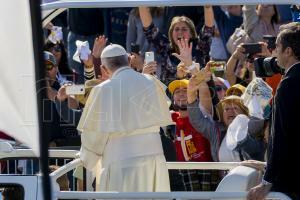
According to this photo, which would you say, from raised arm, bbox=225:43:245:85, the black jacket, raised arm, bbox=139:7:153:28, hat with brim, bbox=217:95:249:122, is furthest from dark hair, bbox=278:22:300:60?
raised arm, bbox=139:7:153:28

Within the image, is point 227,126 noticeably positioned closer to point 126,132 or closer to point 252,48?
point 252,48

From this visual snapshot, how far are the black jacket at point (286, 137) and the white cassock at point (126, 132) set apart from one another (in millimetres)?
1211

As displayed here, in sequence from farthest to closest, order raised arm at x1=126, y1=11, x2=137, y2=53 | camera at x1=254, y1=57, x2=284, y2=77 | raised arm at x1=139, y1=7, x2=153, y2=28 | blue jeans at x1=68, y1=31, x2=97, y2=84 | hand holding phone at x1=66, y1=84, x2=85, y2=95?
raised arm at x1=126, y1=11, x2=137, y2=53 < raised arm at x1=139, y1=7, x2=153, y2=28 < blue jeans at x1=68, y1=31, x2=97, y2=84 < hand holding phone at x1=66, y1=84, x2=85, y2=95 < camera at x1=254, y1=57, x2=284, y2=77

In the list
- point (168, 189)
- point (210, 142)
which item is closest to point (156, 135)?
point (168, 189)

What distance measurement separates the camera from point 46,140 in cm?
241

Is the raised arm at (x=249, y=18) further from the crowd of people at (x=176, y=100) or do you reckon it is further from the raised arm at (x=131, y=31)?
the raised arm at (x=131, y=31)

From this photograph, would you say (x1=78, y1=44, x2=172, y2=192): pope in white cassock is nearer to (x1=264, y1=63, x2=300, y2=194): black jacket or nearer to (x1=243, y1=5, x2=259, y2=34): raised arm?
(x1=264, y1=63, x2=300, y2=194): black jacket

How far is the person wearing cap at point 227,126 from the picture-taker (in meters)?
6.26

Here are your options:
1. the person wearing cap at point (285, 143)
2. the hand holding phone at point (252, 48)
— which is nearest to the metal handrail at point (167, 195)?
the person wearing cap at point (285, 143)

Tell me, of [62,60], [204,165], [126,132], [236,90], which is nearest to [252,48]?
[236,90]

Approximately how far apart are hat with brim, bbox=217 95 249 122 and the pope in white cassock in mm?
891

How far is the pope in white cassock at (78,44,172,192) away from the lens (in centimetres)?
571

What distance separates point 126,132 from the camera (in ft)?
18.8

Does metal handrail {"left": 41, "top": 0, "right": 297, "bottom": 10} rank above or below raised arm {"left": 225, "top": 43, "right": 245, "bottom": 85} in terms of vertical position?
above
